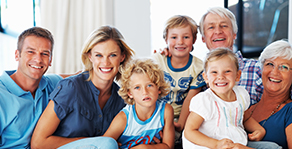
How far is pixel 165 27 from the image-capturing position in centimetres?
230

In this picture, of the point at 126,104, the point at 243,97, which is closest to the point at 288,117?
the point at 243,97

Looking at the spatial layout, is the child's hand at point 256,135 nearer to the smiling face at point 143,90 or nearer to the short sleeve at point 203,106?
the short sleeve at point 203,106

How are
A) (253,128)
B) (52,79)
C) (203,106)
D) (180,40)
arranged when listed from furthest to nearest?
(180,40) → (52,79) → (253,128) → (203,106)

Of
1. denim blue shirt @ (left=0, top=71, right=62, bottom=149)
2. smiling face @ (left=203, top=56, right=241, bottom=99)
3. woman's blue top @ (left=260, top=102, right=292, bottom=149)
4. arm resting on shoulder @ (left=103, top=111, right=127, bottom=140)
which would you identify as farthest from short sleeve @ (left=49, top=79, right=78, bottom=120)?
woman's blue top @ (left=260, top=102, right=292, bottom=149)

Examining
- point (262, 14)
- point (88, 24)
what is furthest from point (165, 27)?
point (262, 14)

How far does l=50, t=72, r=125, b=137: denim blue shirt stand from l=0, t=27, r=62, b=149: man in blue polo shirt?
0.54 ft

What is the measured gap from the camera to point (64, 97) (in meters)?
1.73

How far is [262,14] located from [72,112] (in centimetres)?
490

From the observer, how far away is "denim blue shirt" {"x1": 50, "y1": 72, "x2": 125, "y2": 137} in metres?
1.73

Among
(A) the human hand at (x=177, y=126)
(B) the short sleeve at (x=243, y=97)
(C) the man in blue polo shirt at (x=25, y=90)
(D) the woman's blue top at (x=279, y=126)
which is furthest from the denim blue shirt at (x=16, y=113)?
(D) the woman's blue top at (x=279, y=126)

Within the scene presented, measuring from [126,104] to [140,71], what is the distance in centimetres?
36

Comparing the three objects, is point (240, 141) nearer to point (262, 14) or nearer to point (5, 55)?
point (5, 55)

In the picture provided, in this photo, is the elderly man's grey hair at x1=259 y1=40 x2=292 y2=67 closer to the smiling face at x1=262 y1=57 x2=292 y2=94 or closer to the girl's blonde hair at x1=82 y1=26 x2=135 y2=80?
the smiling face at x1=262 y1=57 x2=292 y2=94

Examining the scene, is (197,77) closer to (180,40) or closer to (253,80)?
(180,40)
